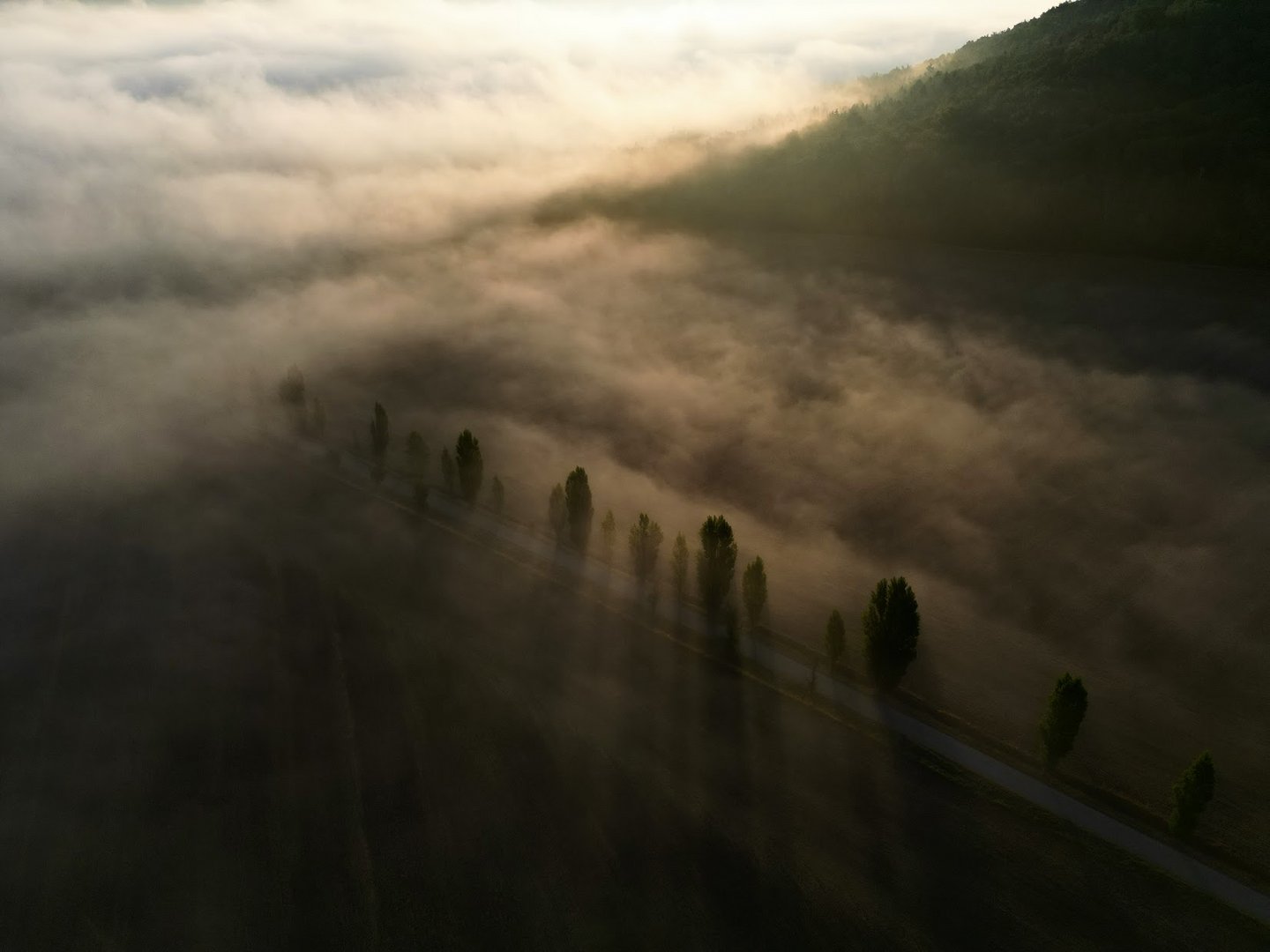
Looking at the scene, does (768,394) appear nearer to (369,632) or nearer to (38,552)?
(369,632)

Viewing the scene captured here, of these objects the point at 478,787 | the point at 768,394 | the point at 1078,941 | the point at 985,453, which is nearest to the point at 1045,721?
the point at 1078,941

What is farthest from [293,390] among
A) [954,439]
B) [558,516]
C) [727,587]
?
[954,439]

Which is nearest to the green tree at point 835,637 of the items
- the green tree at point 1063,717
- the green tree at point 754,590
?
the green tree at point 754,590

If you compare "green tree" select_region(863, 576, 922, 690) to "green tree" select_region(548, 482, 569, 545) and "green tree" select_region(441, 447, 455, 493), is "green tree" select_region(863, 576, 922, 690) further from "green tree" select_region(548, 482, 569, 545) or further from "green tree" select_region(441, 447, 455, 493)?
"green tree" select_region(441, 447, 455, 493)

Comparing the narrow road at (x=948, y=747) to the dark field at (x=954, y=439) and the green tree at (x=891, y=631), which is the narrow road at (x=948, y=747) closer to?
the dark field at (x=954, y=439)

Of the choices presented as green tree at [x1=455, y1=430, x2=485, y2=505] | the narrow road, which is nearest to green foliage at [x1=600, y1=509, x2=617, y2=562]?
the narrow road
